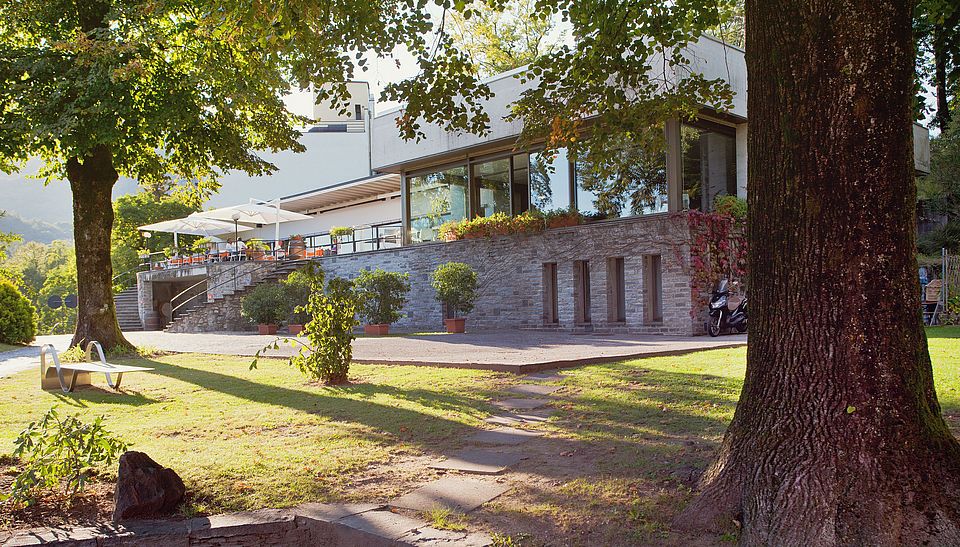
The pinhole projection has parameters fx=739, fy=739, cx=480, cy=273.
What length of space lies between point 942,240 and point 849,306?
72.8 ft

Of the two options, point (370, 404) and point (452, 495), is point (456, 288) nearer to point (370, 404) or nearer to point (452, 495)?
point (370, 404)

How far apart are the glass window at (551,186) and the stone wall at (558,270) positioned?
3.09ft

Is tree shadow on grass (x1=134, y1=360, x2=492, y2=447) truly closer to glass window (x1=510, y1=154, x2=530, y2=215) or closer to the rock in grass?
the rock in grass

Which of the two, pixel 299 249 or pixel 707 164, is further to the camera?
pixel 299 249

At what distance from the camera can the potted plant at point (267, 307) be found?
20.6 meters

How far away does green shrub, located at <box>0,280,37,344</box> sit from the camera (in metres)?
17.1

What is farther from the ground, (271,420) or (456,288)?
(456,288)

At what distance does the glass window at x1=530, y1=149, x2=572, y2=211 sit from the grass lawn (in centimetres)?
863

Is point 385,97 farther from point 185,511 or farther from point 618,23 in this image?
point 185,511

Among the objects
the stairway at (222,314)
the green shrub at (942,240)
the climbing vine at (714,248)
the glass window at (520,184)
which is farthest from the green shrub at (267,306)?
the green shrub at (942,240)

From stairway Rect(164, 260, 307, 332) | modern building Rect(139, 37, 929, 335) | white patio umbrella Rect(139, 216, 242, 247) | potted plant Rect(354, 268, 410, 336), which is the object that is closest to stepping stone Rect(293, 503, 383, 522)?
modern building Rect(139, 37, 929, 335)

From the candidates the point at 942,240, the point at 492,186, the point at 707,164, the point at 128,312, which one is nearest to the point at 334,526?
the point at 707,164

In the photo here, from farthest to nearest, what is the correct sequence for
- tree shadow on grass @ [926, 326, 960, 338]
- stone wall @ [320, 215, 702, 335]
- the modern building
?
the modern building, stone wall @ [320, 215, 702, 335], tree shadow on grass @ [926, 326, 960, 338]

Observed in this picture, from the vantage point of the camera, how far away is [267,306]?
20.7m
